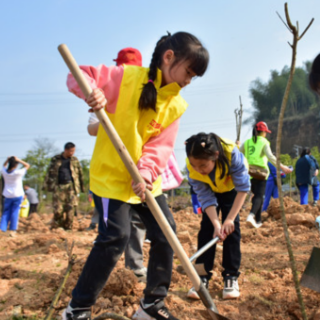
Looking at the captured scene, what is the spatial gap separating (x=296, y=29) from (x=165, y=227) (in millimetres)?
Answer: 1120

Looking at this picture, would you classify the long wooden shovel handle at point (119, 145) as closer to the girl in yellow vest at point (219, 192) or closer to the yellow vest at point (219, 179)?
the girl in yellow vest at point (219, 192)

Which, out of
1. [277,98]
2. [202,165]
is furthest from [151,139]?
[277,98]

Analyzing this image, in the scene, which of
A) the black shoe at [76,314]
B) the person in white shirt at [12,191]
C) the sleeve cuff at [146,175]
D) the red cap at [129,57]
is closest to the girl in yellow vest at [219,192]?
the sleeve cuff at [146,175]

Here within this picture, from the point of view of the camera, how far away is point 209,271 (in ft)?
10.0

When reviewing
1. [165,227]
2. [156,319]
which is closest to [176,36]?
[165,227]

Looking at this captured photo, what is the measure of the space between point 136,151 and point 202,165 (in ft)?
2.42

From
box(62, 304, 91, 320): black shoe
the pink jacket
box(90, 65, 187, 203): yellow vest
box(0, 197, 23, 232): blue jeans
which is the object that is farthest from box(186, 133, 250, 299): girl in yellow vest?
box(0, 197, 23, 232): blue jeans

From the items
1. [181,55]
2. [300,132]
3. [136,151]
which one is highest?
[300,132]

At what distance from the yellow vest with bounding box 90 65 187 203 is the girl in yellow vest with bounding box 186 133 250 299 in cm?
60

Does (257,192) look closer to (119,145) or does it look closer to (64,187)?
(64,187)

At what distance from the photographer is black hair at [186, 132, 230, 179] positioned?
273cm

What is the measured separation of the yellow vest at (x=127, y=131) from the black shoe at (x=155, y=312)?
2.00 ft

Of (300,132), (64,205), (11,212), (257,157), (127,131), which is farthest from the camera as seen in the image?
(300,132)

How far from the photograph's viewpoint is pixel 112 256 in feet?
6.83
